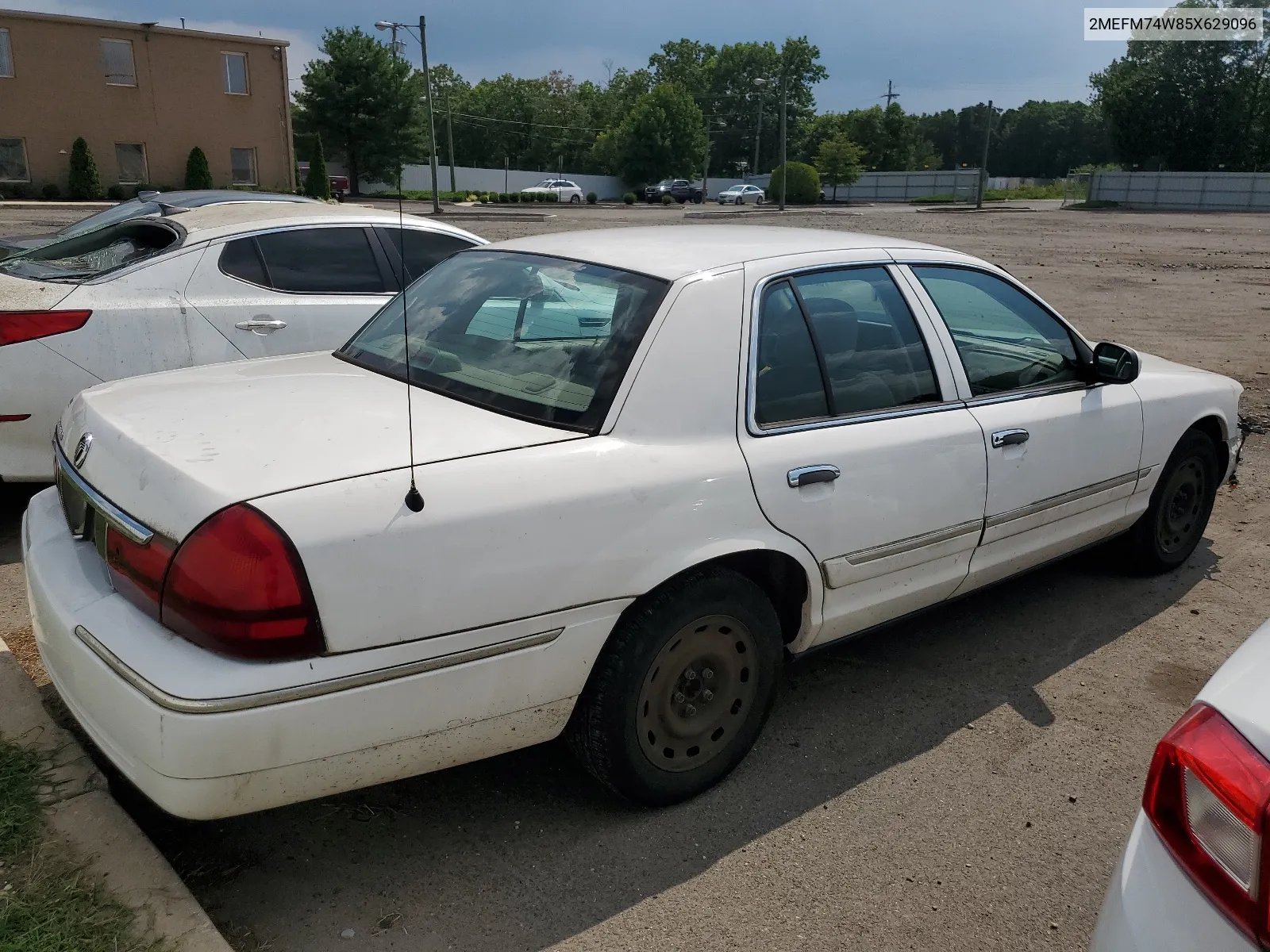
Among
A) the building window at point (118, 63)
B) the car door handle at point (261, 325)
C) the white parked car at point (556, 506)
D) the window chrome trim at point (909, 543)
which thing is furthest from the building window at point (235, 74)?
the window chrome trim at point (909, 543)

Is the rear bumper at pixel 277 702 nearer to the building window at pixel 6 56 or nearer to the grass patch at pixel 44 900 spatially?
the grass patch at pixel 44 900

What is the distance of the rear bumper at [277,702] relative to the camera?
221 cm

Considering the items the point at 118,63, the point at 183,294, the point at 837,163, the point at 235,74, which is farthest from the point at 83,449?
the point at 837,163

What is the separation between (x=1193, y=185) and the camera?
5522 cm

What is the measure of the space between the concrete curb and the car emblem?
787mm

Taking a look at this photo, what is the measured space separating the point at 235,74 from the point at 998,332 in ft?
145

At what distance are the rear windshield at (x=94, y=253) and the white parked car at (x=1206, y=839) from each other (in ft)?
16.6

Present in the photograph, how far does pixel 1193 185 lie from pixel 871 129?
125 feet

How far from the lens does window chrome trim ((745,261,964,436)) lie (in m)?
3.04

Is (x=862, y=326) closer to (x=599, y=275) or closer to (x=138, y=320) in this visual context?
(x=599, y=275)

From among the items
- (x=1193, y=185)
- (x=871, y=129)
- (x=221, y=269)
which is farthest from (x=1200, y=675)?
(x=871, y=129)

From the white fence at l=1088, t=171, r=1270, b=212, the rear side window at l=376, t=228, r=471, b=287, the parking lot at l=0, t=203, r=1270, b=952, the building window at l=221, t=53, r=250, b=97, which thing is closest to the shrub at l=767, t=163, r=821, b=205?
the white fence at l=1088, t=171, r=1270, b=212

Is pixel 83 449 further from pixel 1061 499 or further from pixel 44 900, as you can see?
pixel 1061 499

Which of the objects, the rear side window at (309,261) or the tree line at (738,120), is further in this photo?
the tree line at (738,120)
